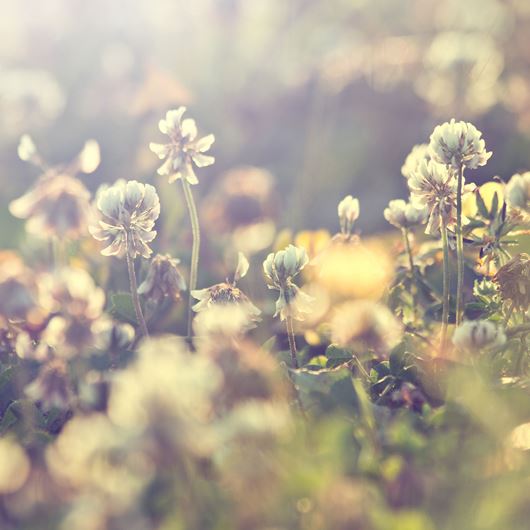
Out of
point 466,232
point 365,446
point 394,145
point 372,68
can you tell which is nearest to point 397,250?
point 466,232

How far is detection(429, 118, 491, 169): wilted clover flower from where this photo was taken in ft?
4.70

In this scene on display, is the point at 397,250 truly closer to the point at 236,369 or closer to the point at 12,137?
the point at 236,369

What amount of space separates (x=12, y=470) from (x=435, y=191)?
86 cm

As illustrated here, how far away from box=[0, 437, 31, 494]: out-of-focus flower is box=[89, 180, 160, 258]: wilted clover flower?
1.66 ft

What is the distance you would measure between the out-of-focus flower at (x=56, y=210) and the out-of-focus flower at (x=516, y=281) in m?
0.76

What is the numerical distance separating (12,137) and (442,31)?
4.34m

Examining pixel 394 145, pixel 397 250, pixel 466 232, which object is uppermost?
pixel 466 232

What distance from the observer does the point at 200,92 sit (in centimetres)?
635

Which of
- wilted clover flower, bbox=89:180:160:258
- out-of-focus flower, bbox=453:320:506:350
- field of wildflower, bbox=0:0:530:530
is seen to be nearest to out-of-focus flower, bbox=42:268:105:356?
field of wildflower, bbox=0:0:530:530

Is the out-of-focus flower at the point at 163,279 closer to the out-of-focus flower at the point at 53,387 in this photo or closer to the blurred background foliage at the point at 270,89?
the out-of-focus flower at the point at 53,387

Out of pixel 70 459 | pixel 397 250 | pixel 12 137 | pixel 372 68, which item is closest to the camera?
pixel 70 459

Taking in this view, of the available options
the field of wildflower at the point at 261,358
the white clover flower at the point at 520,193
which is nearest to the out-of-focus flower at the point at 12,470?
the field of wildflower at the point at 261,358

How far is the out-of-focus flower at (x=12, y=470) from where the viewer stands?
100 cm

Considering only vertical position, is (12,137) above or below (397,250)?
below
